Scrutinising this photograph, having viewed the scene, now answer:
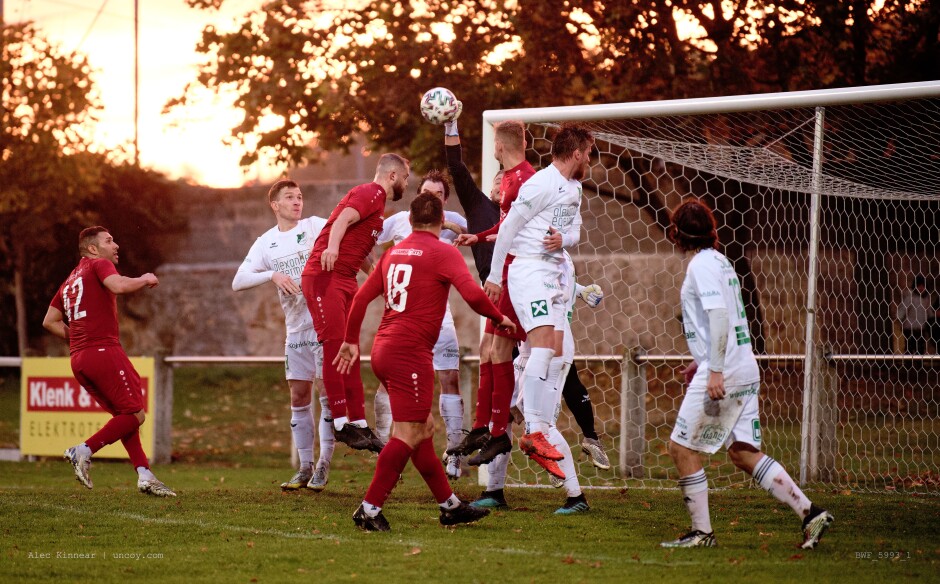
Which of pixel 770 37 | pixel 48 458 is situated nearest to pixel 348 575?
pixel 48 458

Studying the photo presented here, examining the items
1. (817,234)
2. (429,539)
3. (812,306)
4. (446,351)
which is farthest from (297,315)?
(817,234)

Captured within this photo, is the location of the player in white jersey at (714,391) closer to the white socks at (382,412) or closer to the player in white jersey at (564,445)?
the player in white jersey at (564,445)

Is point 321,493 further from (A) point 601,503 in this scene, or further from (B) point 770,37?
(B) point 770,37

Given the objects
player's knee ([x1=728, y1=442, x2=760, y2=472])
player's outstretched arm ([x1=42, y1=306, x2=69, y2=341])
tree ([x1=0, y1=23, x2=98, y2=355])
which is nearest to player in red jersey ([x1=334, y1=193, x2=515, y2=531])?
player's knee ([x1=728, y1=442, x2=760, y2=472])

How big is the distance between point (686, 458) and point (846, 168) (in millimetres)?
5272

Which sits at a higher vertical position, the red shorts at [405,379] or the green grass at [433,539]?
the red shorts at [405,379]

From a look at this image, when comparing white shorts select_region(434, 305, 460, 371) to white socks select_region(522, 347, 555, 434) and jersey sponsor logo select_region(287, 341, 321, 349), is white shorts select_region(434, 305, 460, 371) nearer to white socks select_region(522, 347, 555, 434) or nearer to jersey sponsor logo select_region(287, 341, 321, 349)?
jersey sponsor logo select_region(287, 341, 321, 349)

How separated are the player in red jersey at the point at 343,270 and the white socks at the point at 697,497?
273 centimetres

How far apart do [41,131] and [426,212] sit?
54.9 ft

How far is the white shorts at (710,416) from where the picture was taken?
245 inches

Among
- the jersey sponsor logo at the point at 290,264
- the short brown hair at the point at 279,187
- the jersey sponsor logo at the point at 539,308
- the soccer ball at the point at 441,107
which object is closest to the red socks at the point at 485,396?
the jersey sponsor logo at the point at 539,308

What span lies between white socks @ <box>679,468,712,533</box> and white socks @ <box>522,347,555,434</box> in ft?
4.37

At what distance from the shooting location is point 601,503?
838 centimetres

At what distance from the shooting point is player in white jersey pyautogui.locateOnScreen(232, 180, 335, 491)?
30.1ft
